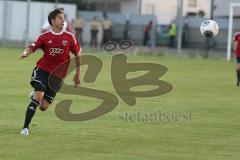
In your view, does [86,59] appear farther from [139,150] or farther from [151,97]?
[139,150]

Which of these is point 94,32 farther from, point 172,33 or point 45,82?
point 45,82

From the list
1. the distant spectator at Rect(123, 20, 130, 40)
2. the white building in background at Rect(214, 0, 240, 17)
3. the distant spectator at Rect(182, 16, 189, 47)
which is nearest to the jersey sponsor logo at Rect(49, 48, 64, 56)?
the white building in background at Rect(214, 0, 240, 17)

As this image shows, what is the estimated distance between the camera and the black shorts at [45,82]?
1388 cm

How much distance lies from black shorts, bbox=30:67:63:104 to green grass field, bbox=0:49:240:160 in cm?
66

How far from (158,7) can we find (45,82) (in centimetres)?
5431

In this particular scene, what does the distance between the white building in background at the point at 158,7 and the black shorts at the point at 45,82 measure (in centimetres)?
5203

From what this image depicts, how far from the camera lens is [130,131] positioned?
14.5 metres

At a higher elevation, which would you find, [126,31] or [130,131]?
[130,131]

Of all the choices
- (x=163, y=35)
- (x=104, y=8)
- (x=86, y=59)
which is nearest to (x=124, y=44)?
(x=163, y=35)

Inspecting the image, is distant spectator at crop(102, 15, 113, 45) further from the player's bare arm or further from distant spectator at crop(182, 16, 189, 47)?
the player's bare arm

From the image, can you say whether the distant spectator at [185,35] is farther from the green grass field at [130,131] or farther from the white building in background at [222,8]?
the green grass field at [130,131]

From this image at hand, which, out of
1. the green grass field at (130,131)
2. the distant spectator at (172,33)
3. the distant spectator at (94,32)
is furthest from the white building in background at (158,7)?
the green grass field at (130,131)

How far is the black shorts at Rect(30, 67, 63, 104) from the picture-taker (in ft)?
45.5

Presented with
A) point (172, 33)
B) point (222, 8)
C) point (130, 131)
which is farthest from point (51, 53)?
point (222, 8)
